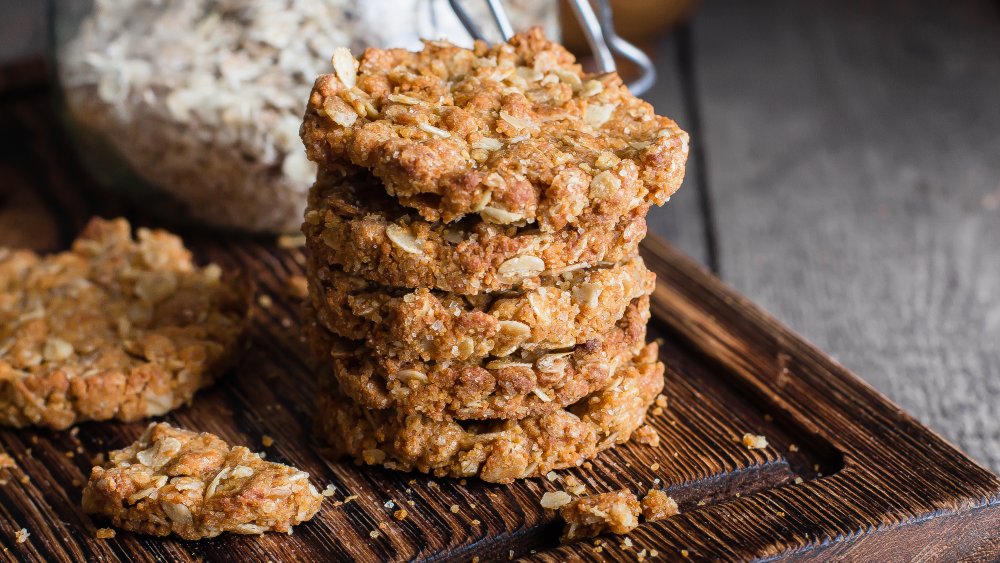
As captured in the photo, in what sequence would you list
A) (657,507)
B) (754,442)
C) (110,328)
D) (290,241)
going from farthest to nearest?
(290,241)
(110,328)
(754,442)
(657,507)

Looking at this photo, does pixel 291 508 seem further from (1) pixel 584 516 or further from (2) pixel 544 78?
(2) pixel 544 78

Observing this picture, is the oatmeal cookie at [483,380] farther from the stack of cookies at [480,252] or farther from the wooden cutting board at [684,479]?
the wooden cutting board at [684,479]

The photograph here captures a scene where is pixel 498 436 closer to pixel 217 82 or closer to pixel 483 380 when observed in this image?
pixel 483 380

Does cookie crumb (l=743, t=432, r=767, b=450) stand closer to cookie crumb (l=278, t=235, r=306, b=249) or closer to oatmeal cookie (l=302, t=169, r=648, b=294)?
oatmeal cookie (l=302, t=169, r=648, b=294)

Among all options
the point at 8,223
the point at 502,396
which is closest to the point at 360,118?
the point at 502,396

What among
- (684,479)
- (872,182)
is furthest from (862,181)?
(684,479)

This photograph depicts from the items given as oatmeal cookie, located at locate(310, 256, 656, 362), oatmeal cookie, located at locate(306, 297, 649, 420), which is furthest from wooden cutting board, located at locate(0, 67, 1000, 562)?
oatmeal cookie, located at locate(310, 256, 656, 362)

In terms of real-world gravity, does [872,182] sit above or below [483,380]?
above

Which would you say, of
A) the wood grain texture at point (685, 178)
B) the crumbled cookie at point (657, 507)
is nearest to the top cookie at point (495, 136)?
the crumbled cookie at point (657, 507)
